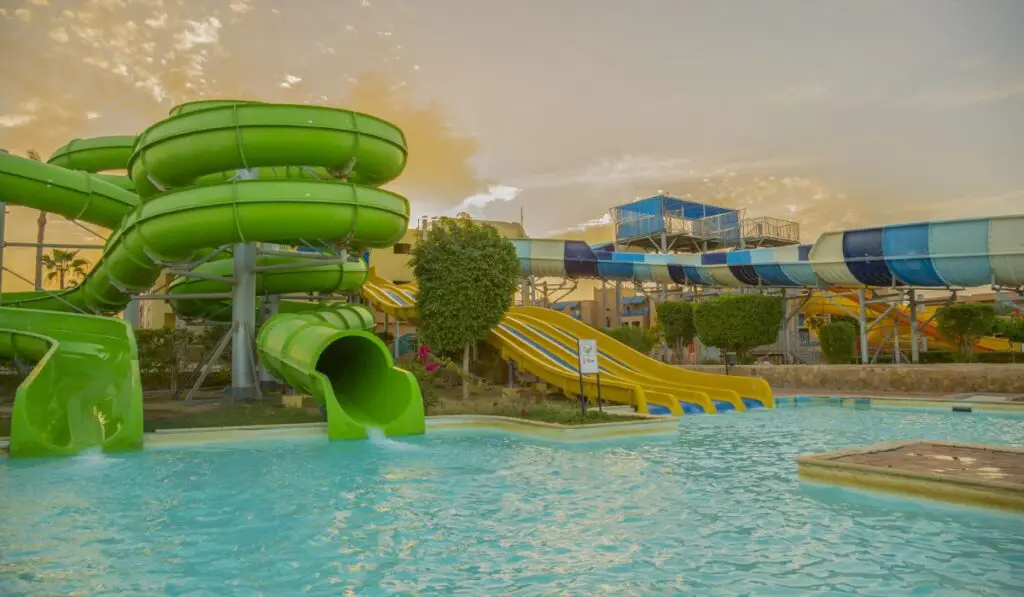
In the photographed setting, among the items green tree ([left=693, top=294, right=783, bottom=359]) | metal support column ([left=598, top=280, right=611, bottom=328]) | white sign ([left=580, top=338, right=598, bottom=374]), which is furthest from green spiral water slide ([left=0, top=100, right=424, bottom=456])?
metal support column ([left=598, top=280, right=611, bottom=328])

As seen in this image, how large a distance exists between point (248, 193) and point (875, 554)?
12.1 meters

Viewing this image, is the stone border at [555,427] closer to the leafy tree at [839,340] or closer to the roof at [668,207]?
the leafy tree at [839,340]

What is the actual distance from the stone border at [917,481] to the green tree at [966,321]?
68.2 ft

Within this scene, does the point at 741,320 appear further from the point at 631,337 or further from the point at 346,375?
the point at 346,375

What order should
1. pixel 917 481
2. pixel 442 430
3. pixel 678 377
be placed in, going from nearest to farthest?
pixel 917 481
pixel 442 430
pixel 678 377

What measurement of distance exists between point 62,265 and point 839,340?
1730 inches

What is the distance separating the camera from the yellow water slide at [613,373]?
16734mm

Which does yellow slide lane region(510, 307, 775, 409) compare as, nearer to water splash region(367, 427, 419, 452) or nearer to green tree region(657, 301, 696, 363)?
green tree region(657, 301, 696, 363)

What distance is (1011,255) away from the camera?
20.1 meters

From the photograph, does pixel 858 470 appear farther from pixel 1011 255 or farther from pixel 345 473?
pixel 1011 255

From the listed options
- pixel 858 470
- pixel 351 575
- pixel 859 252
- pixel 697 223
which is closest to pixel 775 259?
pixel 859 252

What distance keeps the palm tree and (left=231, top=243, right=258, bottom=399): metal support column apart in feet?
106

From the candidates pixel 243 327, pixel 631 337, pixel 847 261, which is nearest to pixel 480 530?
pixel 243 327

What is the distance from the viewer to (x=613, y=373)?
63.5ft
